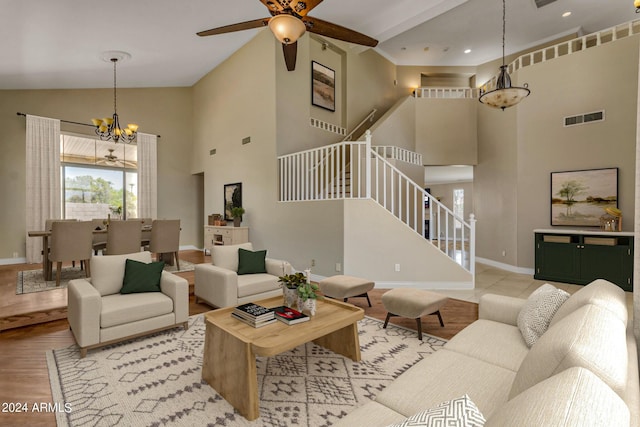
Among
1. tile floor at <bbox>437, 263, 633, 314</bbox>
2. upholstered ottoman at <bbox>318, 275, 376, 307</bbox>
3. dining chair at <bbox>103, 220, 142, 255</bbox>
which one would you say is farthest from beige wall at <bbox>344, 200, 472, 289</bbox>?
dining chair at <bbox>103, 220, 142, 255</bbox>

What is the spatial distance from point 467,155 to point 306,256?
5.31 metres

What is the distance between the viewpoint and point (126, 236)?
16.1ft

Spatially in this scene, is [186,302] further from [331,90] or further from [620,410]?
[331,90]

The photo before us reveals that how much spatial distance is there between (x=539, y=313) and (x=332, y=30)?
3.29 metres

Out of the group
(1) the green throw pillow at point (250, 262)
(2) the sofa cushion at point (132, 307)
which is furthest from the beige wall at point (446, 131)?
(2) the sofa cushion at point (132, 307)

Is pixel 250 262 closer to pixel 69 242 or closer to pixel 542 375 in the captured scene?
pixel 69 242

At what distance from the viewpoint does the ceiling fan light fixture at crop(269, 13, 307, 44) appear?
276cm

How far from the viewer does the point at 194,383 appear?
7.61 feet

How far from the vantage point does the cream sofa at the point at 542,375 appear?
72 centimetres

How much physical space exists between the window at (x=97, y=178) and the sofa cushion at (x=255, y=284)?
18.0 ft

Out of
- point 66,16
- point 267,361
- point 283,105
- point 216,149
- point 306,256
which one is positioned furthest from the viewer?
point 216,149

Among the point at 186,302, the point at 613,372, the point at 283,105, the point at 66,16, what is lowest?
the point at 186,302

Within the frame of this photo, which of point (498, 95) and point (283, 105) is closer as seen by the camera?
point (498, 95)

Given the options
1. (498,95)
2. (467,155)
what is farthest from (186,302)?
(467,155)
